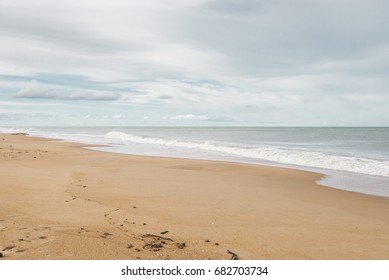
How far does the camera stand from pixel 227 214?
7.18 metres

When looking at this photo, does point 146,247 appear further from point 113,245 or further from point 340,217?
point 340,217

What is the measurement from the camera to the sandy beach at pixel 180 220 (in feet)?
15.9

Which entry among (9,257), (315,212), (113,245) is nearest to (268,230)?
(315,212)

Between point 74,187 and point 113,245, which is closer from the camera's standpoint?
point 113,245

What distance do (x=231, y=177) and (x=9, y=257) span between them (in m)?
9.74

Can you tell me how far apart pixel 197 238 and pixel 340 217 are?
3.71 metres

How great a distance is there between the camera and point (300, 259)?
4855 mm

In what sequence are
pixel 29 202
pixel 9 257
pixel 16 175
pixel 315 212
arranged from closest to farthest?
1. pixel 9 257
2. pixel 29 202
3. pixel 315 212
4. pixel 16 175

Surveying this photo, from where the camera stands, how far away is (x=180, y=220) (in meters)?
6.60

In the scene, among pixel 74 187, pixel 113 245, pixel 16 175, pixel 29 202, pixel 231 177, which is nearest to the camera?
pixel 113 245

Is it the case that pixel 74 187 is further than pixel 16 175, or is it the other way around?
pixel 16 175

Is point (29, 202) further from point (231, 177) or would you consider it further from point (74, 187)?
point (231, 177)

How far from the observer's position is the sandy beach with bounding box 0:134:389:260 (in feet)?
15.9

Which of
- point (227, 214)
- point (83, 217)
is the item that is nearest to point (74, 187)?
point (83, 217)
